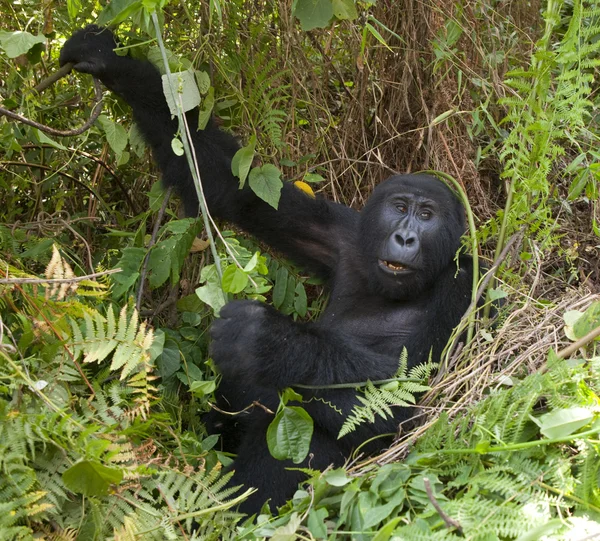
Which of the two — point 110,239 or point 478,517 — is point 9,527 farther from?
point 110,239

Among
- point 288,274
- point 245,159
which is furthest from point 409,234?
point 288,274

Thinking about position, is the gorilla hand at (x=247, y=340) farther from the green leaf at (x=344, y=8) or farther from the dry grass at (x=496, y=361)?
the green leaf at (x=344, y=8)

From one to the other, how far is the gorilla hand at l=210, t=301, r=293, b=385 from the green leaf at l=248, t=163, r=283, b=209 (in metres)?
0.55

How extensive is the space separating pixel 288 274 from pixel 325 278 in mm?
237

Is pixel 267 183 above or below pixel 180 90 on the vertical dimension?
below

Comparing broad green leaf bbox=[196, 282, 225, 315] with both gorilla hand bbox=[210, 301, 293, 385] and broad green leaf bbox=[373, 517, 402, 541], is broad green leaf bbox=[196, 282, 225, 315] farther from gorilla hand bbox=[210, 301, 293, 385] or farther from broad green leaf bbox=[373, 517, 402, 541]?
broad green leaf bbox=[373, 517, 402, 541]

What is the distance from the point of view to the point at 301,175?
4652mm

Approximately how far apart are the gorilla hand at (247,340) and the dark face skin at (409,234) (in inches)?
30.6

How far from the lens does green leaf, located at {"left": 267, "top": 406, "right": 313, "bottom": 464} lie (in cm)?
294

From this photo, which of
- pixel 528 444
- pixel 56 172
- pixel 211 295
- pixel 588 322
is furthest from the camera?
pixel 56 172

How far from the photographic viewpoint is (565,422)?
2342mm

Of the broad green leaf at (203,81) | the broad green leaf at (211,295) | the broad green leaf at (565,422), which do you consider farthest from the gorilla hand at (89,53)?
the broad green leaf at (565,422)

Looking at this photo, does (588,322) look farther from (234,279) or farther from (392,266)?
(234,279)

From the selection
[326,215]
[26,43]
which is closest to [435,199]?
[326,215]
